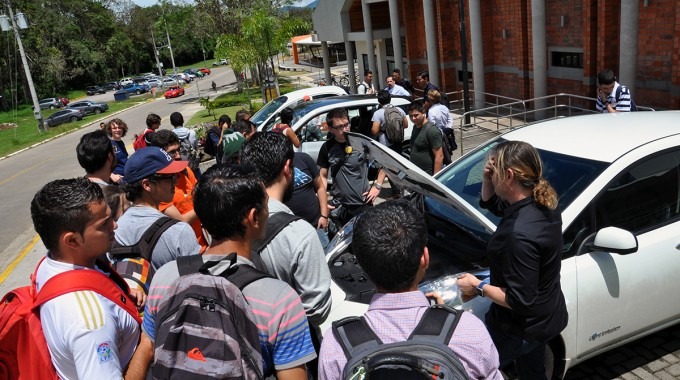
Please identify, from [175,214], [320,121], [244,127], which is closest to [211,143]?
[320,121]

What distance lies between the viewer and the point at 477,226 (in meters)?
3.96

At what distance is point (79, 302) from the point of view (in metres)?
2.20

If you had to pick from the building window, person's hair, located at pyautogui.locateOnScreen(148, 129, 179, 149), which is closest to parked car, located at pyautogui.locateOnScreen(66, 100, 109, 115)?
the building window

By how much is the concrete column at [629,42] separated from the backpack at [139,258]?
12.0 metres

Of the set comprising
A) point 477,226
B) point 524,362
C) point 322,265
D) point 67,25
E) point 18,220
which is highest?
point 67,25

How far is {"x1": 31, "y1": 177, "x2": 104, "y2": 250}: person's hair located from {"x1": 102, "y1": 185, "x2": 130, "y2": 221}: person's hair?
3.85ft

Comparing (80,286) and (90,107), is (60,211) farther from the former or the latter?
(90,107)

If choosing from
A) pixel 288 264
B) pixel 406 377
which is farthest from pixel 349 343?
pixel 288 264

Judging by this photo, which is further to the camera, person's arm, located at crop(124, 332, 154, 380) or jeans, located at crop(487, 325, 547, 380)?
jeans, located at crop(487, 325, 547, 380)

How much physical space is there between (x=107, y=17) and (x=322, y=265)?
294ft

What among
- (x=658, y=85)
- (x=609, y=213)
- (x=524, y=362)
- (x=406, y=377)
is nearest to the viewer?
(x=406, y=377)

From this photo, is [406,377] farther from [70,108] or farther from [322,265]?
[70,108]

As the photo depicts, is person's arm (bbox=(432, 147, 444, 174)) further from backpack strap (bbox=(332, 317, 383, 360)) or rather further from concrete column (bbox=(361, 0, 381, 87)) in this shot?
concrete column (bbox=(361, 0, 381, 87))

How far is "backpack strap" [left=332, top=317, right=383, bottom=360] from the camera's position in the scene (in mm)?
1836
